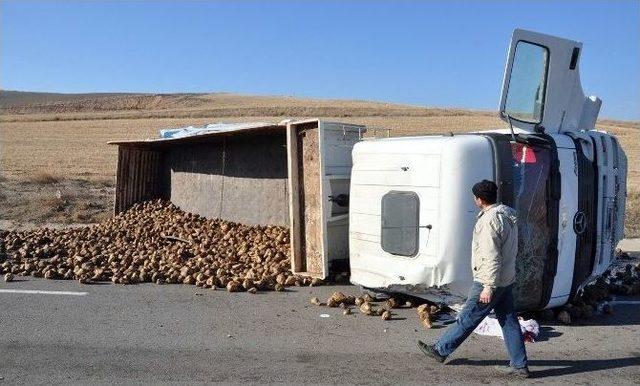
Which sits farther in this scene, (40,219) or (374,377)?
(40,219)

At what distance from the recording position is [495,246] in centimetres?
514

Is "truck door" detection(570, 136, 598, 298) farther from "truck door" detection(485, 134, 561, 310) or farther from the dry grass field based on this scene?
the dry grass field

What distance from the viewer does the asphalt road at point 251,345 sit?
5.27 metres

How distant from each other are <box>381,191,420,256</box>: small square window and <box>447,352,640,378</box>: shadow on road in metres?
1.35

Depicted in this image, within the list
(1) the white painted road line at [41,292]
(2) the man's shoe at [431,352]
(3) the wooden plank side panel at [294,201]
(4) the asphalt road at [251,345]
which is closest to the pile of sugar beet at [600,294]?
(4) the asphalt road at [251,345]

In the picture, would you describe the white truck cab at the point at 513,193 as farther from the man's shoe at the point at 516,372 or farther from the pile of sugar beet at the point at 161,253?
the pile of sugar beet at the point at 161,253

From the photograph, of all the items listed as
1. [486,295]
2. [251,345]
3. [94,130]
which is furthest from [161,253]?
[94,130]

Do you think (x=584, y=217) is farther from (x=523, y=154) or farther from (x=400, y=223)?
(x=400, y=223)

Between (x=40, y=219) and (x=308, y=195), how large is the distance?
29.4ft

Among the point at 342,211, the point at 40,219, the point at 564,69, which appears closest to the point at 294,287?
the point at 342,211

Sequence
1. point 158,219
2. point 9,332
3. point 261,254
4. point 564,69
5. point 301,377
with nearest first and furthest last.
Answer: point 301,377
point 9,332
point 564,69
point 261,254
point 158,219

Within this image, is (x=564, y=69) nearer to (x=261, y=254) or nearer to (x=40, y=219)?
(x=261, y=254)

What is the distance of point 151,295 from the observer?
8.09 m

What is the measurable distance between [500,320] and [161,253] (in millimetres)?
6423
